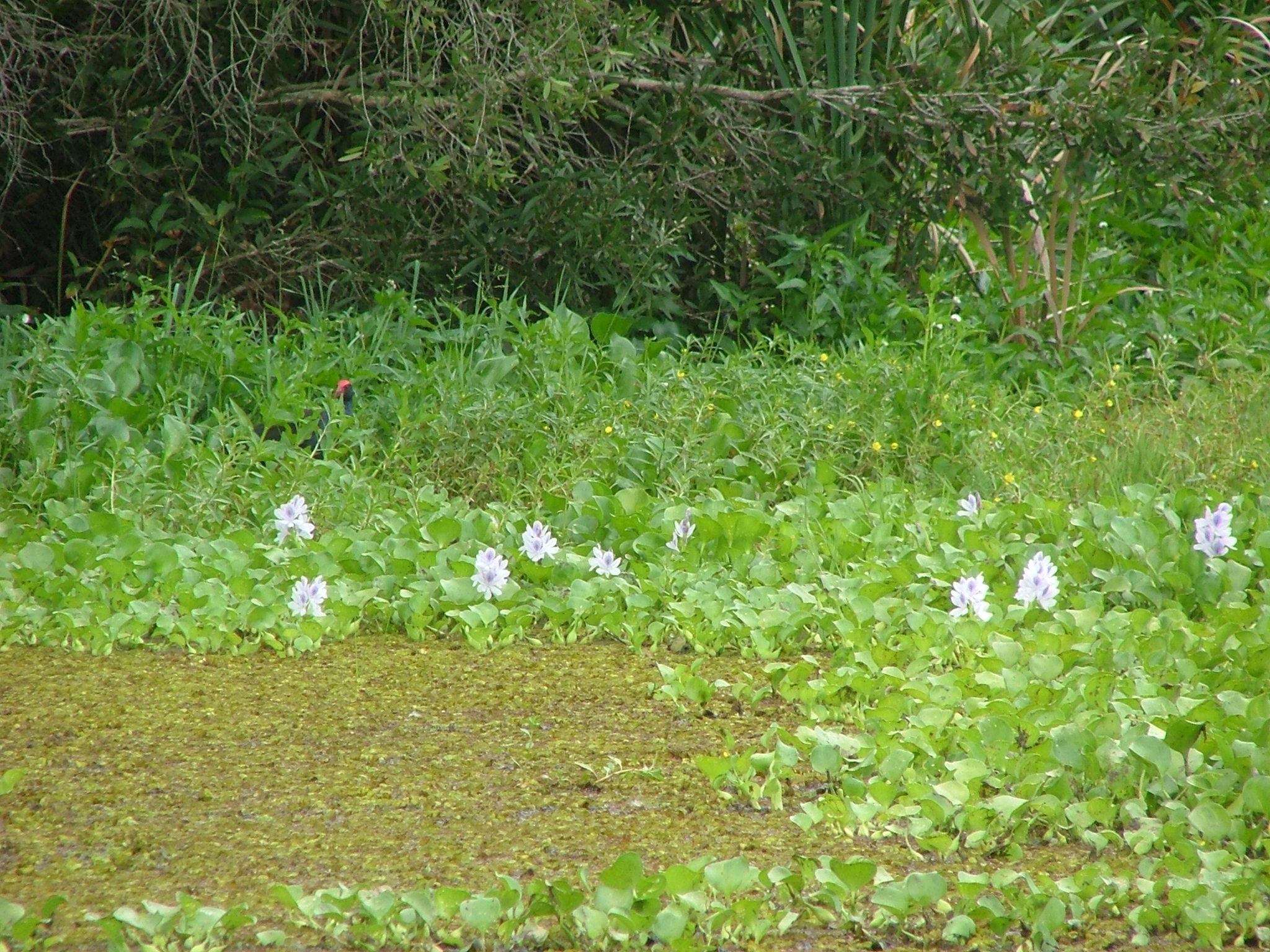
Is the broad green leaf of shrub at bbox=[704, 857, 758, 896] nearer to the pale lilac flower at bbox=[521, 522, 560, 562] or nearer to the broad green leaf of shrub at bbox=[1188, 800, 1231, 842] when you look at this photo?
the broad green leaf of shrub at bbox=[1188, 800, 1231, 842]

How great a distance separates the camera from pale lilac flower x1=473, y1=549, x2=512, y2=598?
3135mm

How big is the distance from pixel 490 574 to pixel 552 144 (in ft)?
9.84

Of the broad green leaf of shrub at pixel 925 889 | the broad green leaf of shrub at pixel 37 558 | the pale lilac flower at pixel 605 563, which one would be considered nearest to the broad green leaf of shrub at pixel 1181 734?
the broad green leaf of shrub at pixel 925 889

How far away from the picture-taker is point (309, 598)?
119 inches

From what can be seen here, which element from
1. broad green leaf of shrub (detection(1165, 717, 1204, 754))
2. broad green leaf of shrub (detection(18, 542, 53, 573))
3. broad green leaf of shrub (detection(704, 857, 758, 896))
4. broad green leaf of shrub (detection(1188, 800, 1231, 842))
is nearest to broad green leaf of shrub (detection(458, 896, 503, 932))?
broad green leaf of shrub (detection(704, 857, 758, 896))

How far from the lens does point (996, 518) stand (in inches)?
141

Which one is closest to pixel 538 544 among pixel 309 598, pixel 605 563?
pixel 605 563

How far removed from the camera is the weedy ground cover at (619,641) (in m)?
1.86

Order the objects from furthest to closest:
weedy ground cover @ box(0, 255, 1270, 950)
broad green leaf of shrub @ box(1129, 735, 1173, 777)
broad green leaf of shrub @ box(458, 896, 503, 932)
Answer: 1. broad green leaf of shrub @ box(1129, 735, 1173, 777)
2. weedy ground cover @ box(0, 255, 1270, 950)
3. broad green leaf of shrub @ box(458, 896, 503, 932)

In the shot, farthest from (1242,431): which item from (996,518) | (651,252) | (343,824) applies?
(343,824)

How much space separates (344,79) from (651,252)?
1.36 meters

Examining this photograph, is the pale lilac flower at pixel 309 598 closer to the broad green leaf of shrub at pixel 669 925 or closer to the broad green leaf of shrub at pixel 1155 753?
the broad green leaf of shrub at pixel 669 925

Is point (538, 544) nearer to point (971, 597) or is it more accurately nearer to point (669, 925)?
point (971, 597)

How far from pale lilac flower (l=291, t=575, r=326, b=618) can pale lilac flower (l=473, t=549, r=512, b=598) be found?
341mm
